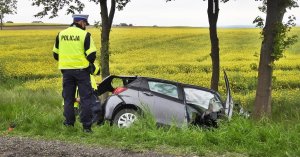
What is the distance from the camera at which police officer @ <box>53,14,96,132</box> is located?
7457 millimetres

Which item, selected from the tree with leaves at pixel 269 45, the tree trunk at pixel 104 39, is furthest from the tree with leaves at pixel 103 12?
the tree with leaves at pixel 269 45

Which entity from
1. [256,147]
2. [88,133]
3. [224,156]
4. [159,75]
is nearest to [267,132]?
[256,147]

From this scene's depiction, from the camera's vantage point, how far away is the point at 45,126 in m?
7.86

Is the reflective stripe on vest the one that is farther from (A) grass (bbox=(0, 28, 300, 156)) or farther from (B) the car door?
(B) the car door

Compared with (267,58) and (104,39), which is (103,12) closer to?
(104,39)

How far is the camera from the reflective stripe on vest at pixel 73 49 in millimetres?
7477

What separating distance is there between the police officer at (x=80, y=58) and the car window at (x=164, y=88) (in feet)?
6.34

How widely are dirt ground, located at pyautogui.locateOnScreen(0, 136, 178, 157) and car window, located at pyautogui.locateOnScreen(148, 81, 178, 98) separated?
2.99 meters

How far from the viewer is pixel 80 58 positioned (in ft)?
24.7

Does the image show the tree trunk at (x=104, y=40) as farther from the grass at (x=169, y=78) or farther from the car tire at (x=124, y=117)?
the car tire at (x=124, y=117)

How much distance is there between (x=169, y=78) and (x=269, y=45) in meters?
10.0

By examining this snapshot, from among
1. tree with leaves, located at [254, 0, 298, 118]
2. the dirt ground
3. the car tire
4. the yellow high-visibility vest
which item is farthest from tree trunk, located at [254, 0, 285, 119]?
the dirt ground

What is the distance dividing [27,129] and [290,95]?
11.6 meters

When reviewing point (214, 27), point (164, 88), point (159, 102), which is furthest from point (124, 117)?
point (214, 27)
